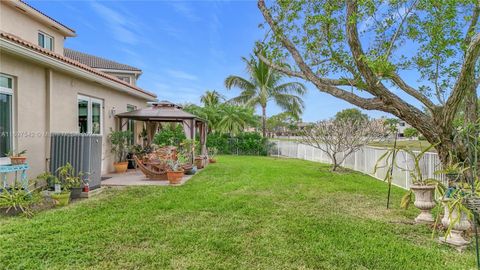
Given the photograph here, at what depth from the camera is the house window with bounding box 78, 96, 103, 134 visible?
9.65 m

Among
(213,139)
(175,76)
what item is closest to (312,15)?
(213,139)

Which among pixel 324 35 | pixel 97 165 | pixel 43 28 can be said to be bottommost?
pixel 97 165

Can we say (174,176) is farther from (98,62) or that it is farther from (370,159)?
(98,62)

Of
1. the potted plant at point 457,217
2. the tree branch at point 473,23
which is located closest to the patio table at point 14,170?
the potted plant at point 457,217

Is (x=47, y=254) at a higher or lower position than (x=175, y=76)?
lower

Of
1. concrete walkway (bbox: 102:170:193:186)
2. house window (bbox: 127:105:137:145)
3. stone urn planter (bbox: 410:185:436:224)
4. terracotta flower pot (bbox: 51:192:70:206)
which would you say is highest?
house window (bbox: 127:105:137:145)

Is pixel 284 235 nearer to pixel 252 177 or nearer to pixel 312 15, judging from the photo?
pixel 312 15

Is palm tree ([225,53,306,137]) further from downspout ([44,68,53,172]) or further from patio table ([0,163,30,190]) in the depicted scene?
patio table ([0,163,30,190])

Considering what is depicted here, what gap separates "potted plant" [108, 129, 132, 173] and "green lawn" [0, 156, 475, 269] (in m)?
4.40

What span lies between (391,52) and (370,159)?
8270 millimetres

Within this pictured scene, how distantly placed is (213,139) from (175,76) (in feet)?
21.2

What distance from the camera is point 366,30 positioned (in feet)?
19.0

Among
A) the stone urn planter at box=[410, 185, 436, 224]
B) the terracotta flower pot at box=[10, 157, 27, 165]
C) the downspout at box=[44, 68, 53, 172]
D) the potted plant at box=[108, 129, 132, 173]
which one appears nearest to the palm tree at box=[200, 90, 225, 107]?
the potted plant at box=[108, 129, 132, 173]

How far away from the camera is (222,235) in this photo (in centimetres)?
474
